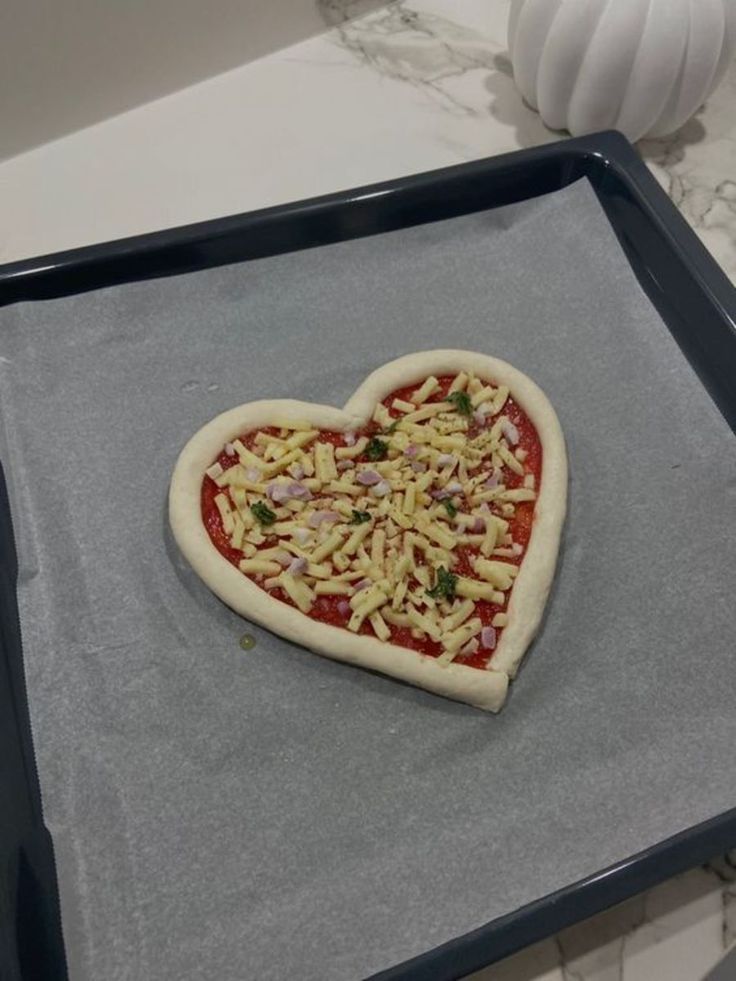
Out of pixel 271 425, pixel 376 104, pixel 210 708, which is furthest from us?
pixel 376 104

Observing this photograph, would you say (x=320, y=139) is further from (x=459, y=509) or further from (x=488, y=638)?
(x=488, y=638)

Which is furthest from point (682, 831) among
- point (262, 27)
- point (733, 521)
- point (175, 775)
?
point (262, 27)

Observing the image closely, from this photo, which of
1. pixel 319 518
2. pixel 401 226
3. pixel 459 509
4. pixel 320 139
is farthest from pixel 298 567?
pixel 320 139

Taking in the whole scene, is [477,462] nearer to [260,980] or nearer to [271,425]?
[271,425]

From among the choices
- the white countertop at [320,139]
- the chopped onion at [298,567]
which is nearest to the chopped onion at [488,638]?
the chopped onion at [298,567]

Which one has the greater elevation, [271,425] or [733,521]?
[271,425]

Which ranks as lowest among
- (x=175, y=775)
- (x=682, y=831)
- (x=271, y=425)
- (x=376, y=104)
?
(x=682, y=831)

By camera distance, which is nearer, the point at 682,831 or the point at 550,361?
the point at 682,831
